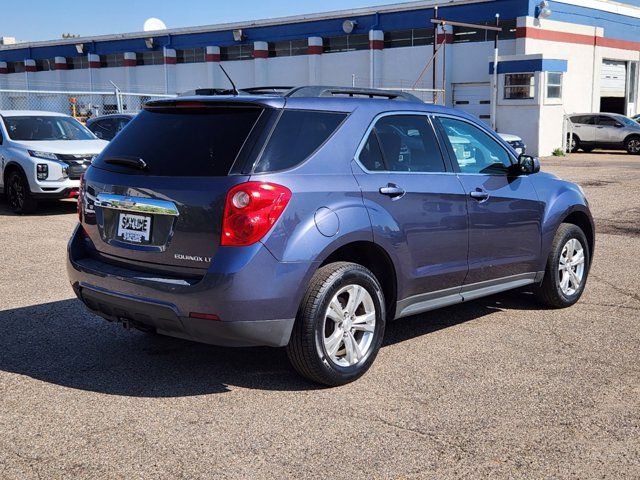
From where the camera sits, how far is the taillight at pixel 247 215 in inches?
166

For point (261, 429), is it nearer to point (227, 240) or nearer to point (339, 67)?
point (227, 240)

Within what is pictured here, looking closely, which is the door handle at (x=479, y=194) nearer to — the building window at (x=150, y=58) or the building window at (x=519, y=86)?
the building window at (x=519, y=86)

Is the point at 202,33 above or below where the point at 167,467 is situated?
above

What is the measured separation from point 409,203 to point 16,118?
1091cm

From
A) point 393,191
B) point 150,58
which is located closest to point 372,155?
point 393,191

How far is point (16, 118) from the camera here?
45.4ft

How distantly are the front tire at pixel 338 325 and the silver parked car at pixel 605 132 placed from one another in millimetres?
27950

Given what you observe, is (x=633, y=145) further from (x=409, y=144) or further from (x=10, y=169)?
(x=409, y=144)

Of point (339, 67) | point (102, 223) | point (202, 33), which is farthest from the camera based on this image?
point (202, 33)

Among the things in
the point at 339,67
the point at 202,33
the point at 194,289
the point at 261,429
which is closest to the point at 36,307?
the point at 194,289

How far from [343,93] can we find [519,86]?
25.5 metres

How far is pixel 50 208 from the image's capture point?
45.7 feet

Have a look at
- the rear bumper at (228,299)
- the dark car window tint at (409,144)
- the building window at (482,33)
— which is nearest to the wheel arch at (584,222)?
the dark car window tint at (409,144)

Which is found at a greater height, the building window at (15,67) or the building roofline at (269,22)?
the building roofline at (269,22)
